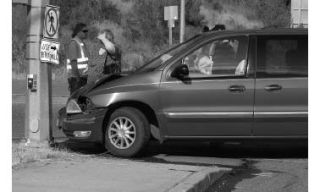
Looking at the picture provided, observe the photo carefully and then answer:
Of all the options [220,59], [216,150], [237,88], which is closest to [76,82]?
[216,150]

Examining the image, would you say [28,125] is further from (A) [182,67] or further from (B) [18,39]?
(B) [18,39]

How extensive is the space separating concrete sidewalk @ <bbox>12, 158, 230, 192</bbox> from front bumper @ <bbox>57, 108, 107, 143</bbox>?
74 cm

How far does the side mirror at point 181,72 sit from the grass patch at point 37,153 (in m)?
1.62

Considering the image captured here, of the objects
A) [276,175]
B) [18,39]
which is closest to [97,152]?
[276,175]

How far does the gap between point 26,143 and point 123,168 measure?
1914mm

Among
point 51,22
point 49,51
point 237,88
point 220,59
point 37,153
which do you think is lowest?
point 37,153

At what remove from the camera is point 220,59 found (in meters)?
9.00

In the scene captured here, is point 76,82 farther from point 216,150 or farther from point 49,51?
point 216,150

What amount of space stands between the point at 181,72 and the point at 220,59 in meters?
0.58

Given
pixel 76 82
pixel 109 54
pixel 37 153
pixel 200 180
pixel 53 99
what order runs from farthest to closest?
pixel 53 99 < pixel 109 54 < pixel 76 82 < pixel 37 153 < pixel 200 180

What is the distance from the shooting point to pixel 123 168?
7.82 m

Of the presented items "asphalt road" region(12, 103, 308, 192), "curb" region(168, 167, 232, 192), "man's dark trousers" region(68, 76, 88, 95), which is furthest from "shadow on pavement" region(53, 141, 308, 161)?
"curb" region(168, 167, 232, 192)
